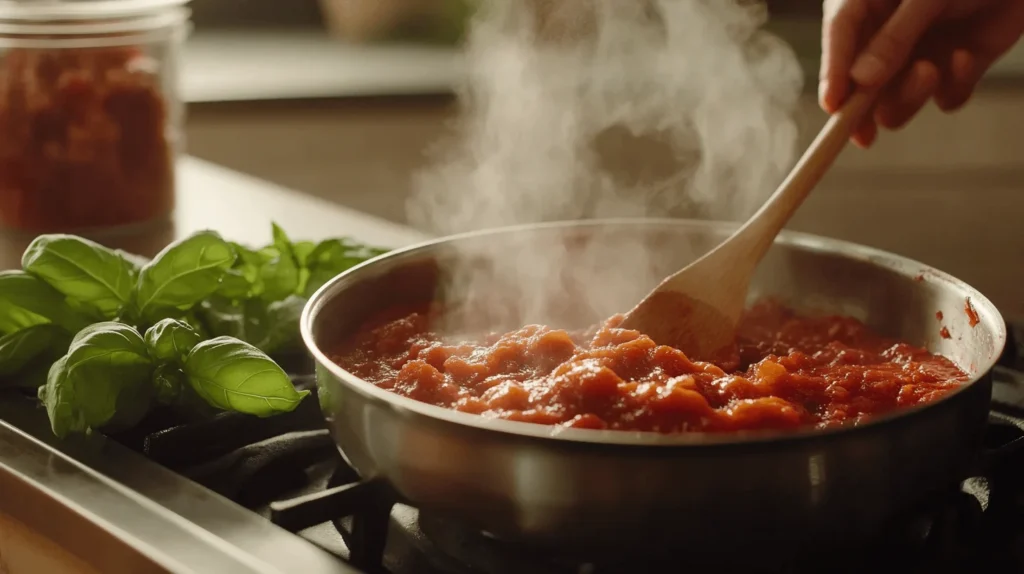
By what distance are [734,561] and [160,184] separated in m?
1.23

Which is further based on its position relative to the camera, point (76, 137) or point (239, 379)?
point (76, 137)

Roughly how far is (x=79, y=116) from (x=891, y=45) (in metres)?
1.09

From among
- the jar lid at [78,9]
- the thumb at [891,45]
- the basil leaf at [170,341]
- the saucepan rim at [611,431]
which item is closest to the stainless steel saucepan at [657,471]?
the saucepan rim at [611,431]

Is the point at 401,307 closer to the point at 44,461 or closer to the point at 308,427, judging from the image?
the point at 308,427

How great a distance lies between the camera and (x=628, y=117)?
2.94 m

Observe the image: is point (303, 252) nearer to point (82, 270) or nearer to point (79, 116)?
point (82, 270)

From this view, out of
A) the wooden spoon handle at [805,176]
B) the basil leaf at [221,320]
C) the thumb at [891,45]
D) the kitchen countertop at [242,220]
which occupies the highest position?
the thumb at [891,45]

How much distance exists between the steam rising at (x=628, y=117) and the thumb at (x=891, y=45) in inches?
41.8

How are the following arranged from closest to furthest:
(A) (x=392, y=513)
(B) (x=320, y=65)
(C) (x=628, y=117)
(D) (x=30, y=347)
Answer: (A) (x=392, y=513), (D) (x=30, y=347), (C) (x=628, y=117), (B) (x=320, y=65)

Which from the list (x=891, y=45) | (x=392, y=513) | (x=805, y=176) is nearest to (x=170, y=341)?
(x=392, y=513)

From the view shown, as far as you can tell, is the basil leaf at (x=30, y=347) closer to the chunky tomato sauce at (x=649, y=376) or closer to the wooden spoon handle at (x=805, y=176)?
the chunky tomato sauce at (x=649, y=376)

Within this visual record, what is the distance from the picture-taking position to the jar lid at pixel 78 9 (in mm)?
1586

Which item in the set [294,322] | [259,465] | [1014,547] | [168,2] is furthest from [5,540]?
[168,2]

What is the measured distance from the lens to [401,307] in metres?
1.17
